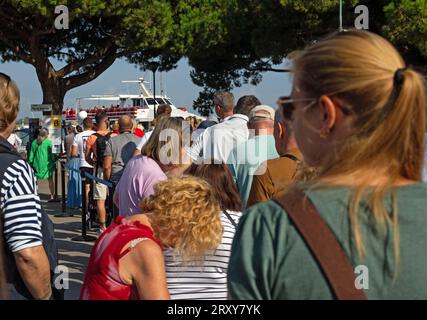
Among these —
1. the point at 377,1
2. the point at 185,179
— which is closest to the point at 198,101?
the point at 377,1

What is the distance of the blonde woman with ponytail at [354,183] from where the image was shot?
1375 millimetres

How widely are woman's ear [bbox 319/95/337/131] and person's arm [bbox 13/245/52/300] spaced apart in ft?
5.57

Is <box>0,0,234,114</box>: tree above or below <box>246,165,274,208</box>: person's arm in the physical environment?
above

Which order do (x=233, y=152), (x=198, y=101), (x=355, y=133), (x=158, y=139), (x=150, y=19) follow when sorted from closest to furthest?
(x=355, y=133)
(x=158, y=139)
(x=233, y=152)
(x=150, y=19)
(x=198, y=101)

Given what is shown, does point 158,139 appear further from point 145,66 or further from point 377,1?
point 145,66

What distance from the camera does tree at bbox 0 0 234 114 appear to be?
24.0 metres

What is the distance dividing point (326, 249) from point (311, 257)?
0.04 m

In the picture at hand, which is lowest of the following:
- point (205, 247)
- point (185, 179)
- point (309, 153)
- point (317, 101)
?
point (205, 247)

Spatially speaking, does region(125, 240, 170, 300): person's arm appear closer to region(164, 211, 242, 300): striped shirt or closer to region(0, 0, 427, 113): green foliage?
region(164, 211, 242, 300): striped shirt

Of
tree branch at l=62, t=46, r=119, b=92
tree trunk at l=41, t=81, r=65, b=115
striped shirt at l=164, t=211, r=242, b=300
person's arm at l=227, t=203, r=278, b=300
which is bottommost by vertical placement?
striped shirt at l=164, t=211, r=242, b=300

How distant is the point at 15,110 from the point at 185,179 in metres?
0.84

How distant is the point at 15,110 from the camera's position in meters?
2.95

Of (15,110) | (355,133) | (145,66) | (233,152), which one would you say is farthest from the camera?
(145,66)

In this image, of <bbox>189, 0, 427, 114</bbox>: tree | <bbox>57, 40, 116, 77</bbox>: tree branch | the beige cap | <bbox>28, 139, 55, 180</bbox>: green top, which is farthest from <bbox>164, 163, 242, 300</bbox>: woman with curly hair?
<bbox>57, 40, 116, 77</bbox>: tree branch
